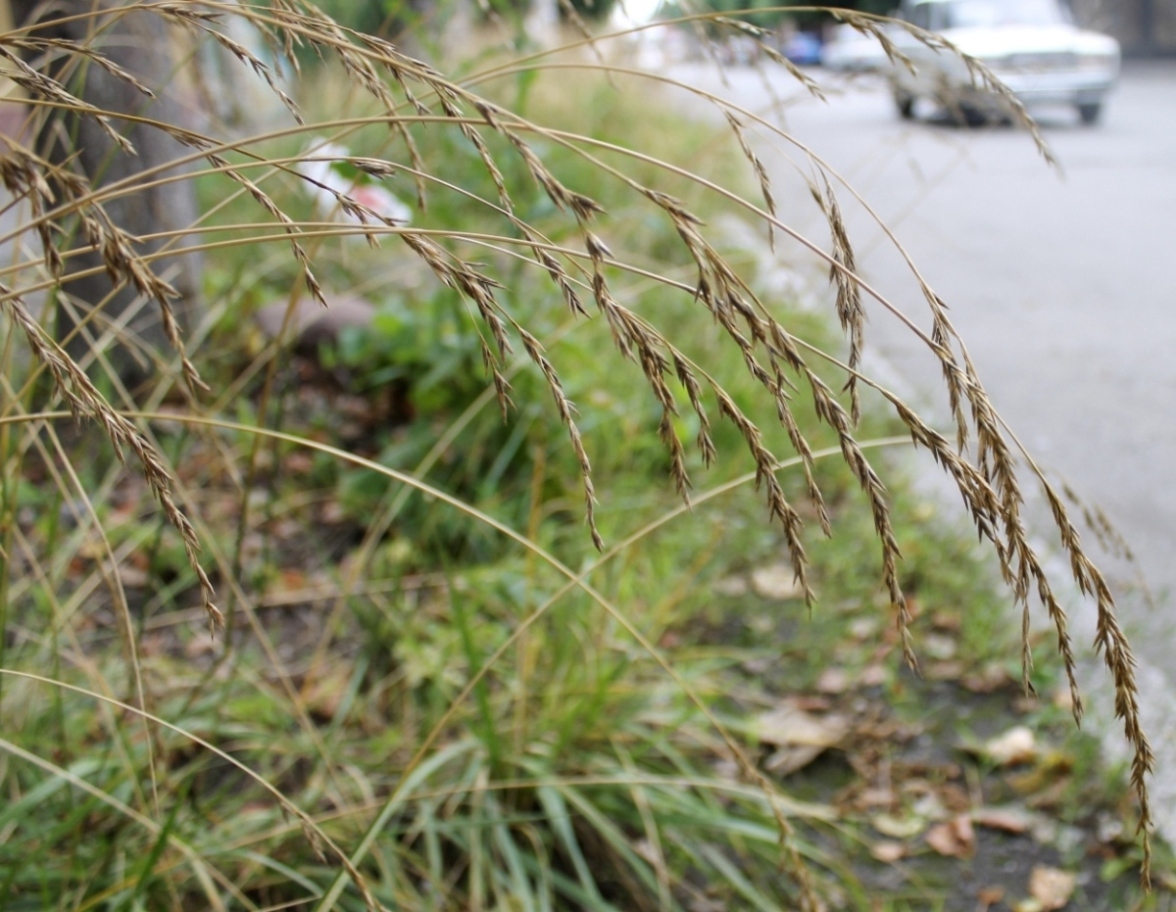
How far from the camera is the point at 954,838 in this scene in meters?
1.98

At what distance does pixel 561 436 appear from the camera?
3.06 meters

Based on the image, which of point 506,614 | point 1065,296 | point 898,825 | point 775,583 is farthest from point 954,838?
point 1065,296

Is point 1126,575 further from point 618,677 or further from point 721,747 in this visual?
point 618,677

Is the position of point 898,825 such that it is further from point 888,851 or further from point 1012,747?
point 1012,747

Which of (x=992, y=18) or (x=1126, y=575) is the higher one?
(x=992, y=18)

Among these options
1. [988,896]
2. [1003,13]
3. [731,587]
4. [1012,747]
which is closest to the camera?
[988,896]

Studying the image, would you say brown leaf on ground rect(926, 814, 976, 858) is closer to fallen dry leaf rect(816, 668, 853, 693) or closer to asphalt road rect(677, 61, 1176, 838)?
asphalt road rect(677, 61, 1176, 838)

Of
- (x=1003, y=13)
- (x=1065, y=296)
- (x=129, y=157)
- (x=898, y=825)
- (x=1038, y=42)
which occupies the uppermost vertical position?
(x=1003, y=13)

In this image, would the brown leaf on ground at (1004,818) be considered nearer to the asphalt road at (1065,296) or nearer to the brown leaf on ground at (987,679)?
the asphalt road at (1065,296)

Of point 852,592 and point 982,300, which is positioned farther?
point 982,300

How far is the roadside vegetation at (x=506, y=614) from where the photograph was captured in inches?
Result: 32.4

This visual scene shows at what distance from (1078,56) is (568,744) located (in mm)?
12131

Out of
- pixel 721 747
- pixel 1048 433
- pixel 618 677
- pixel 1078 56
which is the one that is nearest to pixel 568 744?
pixel 618 677

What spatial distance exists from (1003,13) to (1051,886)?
13.2 meters
